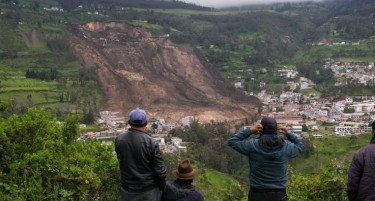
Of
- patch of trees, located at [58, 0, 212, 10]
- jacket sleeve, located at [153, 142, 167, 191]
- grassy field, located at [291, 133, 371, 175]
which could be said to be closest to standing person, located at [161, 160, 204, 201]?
jacket sleeve, located at [153, 142, 167, 191]

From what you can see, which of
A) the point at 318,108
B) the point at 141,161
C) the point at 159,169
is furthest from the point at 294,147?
the point at 318,108

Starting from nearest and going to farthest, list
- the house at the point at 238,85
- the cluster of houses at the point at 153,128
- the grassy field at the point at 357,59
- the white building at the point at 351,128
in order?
the cluster of houses at the point at 153,128
the white building at the point at 351,128
the house at the point at 238,85
the grassy field at the point at 357,59

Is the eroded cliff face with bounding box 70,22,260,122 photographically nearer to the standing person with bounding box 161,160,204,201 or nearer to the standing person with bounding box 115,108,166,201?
the standing person with bounding box 115,108,166,201

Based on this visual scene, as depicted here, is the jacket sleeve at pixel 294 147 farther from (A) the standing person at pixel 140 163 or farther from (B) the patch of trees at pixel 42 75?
(B) the patch of trees at pixel 42 75

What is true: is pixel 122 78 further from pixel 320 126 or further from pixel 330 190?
pixel 330 190

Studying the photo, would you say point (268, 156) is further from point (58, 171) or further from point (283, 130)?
point (58, 171)

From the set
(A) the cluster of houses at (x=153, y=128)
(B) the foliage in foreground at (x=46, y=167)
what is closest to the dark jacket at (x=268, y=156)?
(B) the foliage in foreground at (x=46, y=167)
